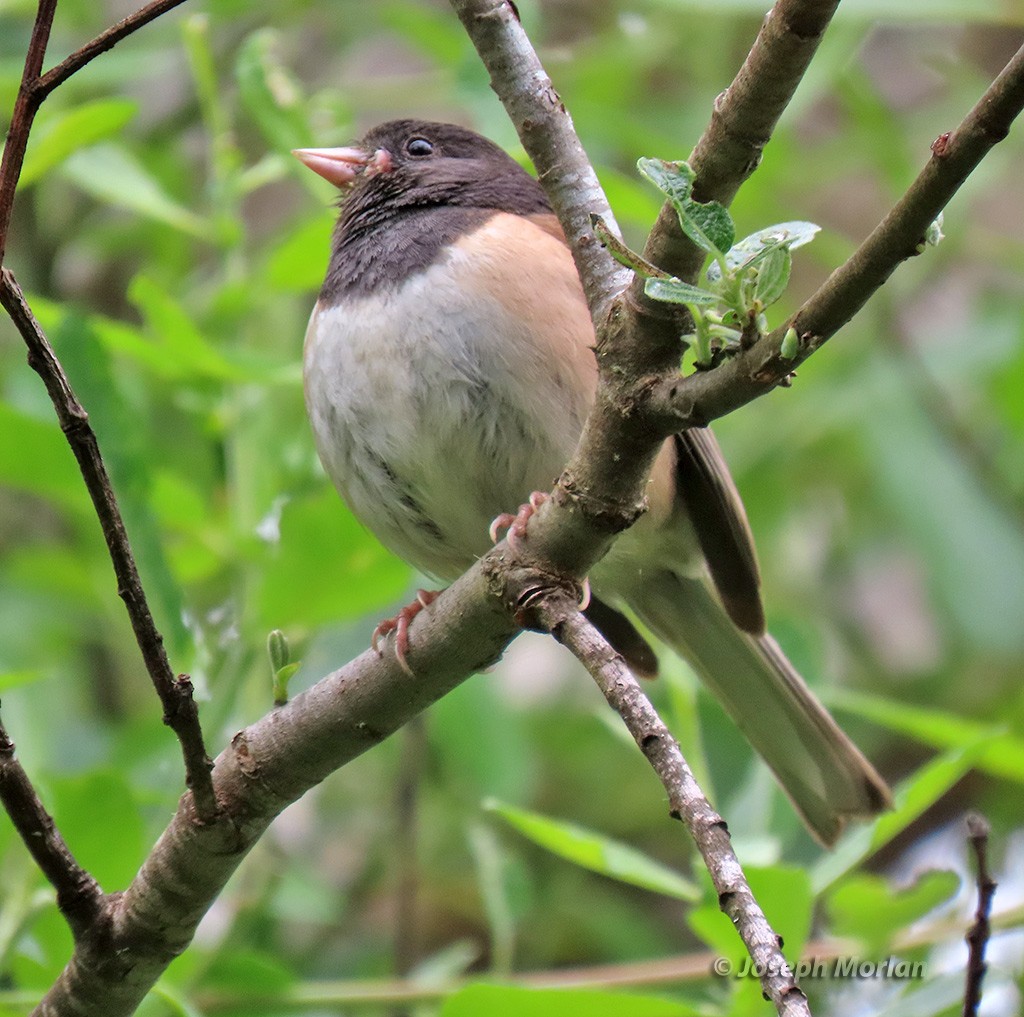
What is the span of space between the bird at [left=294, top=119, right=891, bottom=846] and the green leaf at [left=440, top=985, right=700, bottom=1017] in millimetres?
632

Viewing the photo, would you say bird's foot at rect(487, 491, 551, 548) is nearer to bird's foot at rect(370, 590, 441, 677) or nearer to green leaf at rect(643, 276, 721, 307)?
bird's foot at rect(370, 590, 441, 677)

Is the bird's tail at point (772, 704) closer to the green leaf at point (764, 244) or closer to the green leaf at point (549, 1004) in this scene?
the green leaf at point (549, 1004)

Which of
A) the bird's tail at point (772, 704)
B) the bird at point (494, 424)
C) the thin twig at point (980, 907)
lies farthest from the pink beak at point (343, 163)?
the thin twig at point (980, 907)

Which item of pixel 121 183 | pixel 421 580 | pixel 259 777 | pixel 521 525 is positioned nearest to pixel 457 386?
pixel 521 525

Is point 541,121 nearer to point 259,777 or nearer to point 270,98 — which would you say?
point 259,777

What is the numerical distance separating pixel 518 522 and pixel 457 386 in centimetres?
57

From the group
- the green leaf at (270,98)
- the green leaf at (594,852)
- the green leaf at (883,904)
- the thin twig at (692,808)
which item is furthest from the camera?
the green leaf at (270,98)

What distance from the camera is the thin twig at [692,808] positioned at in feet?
3.62

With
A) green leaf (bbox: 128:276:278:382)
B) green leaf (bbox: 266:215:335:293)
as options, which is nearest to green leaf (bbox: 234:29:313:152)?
green leaf (bbox: 266:215:335:293)

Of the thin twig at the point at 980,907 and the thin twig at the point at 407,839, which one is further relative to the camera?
the thin twig at the point at 407,839

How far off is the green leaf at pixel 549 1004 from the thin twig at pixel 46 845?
0.51 m

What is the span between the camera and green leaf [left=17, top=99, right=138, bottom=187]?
2363 millimetres

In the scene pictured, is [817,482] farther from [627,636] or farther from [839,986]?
[839,986]

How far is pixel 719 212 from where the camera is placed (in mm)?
1347
